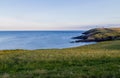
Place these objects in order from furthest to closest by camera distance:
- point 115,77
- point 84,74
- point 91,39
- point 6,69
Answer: point 91,39, point 6,69, point 84,74, point 115,77

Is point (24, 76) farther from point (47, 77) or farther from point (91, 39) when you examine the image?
point (91, 39)

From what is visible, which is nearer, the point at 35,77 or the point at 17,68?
the point at 35,77

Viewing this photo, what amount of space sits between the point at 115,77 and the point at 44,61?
801 centimetres

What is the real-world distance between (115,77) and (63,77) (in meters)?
2.44

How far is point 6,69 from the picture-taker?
1540cm

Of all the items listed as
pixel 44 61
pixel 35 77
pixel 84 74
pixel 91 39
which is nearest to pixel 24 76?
pixel 35 77

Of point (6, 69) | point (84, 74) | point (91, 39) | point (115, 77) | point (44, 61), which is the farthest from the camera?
point (91, 39)

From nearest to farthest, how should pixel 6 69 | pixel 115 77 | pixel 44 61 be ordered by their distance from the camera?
pixel 115 77 < pixel 6 69 < pixel 44 61

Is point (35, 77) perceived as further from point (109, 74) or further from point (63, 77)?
point (109, 74)

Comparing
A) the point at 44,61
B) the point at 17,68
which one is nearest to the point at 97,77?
the point at 17,68

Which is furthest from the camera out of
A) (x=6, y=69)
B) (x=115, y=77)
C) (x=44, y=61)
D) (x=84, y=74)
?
(x=44, y=61)

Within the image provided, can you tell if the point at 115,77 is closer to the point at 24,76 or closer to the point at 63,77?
the point at 63,77

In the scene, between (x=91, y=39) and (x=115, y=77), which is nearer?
(x=115, y=77)

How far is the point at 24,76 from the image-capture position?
11.9m
